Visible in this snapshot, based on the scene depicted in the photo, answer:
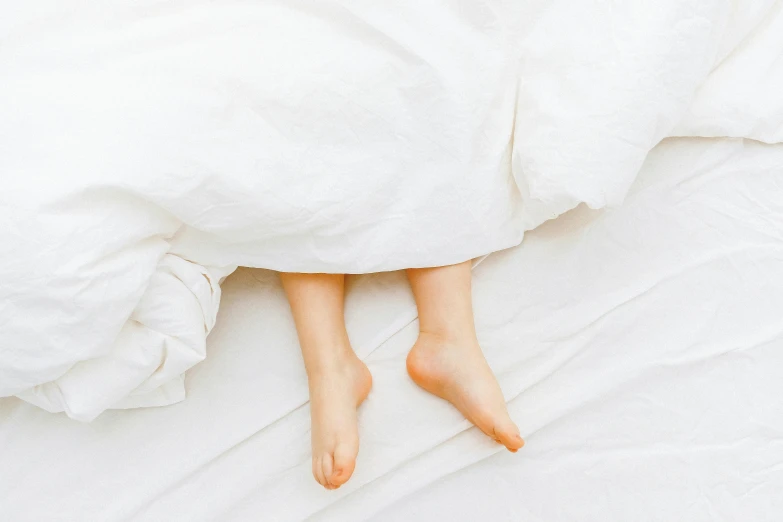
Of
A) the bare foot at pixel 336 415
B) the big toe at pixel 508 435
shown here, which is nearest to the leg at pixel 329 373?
the bare foot at pixel 336 415

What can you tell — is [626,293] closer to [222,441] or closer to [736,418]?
[736,418]

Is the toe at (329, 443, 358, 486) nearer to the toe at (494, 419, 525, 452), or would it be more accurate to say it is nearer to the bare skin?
the bare skin

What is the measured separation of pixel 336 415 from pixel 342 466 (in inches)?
2.2

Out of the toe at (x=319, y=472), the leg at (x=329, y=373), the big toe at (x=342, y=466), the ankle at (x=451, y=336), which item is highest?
Answer: the ankle at (x=451, y=336)

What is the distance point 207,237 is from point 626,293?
0.49m

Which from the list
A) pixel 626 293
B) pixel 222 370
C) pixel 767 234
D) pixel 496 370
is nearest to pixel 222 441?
pixel 222 370

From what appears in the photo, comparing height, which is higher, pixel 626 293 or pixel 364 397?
pixel 626 293

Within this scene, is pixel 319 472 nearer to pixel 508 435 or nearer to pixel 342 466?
pixel 342 466

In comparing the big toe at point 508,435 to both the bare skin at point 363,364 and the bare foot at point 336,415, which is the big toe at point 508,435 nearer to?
the bare skin at point 363,364

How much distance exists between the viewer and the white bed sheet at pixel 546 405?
73 cm

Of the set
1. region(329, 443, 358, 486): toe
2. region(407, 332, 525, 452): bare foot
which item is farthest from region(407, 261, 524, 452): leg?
region(329, 443, 358, 486): toe

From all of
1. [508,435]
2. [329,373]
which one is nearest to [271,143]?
[329,373]

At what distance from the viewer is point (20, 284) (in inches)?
24.0

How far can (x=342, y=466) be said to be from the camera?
70 centimetres
